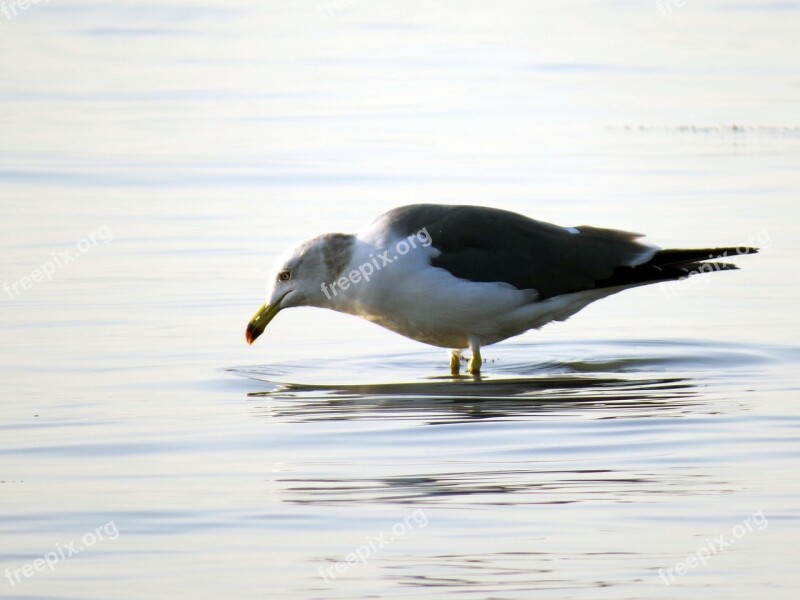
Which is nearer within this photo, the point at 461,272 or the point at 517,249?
the point at 461,272

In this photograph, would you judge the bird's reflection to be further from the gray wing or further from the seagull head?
the seagull head

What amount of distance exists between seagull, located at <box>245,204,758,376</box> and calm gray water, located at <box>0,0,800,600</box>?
11.9 inches

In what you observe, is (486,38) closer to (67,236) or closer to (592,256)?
(67,236)

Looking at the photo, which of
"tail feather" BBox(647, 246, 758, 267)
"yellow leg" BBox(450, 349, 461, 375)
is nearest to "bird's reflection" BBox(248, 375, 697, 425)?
"yellow leg" BBox(450, 349, 461, 375)

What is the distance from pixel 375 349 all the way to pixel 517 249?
3.51 feet

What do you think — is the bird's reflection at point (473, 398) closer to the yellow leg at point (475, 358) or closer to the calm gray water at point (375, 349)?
the calm gray water at point (375, 349)

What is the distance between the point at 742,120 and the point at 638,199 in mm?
3621

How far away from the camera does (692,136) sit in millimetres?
17641

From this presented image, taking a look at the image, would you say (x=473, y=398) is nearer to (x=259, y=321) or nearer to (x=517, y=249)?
(x=517, y=249)

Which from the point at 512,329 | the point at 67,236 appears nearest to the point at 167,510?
the point at 512,329

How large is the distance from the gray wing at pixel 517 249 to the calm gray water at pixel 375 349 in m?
0.50

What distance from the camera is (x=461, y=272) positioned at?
9922mm

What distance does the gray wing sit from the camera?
32.8ft

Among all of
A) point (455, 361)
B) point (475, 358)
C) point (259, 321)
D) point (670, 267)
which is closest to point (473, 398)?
point (475, 358)
